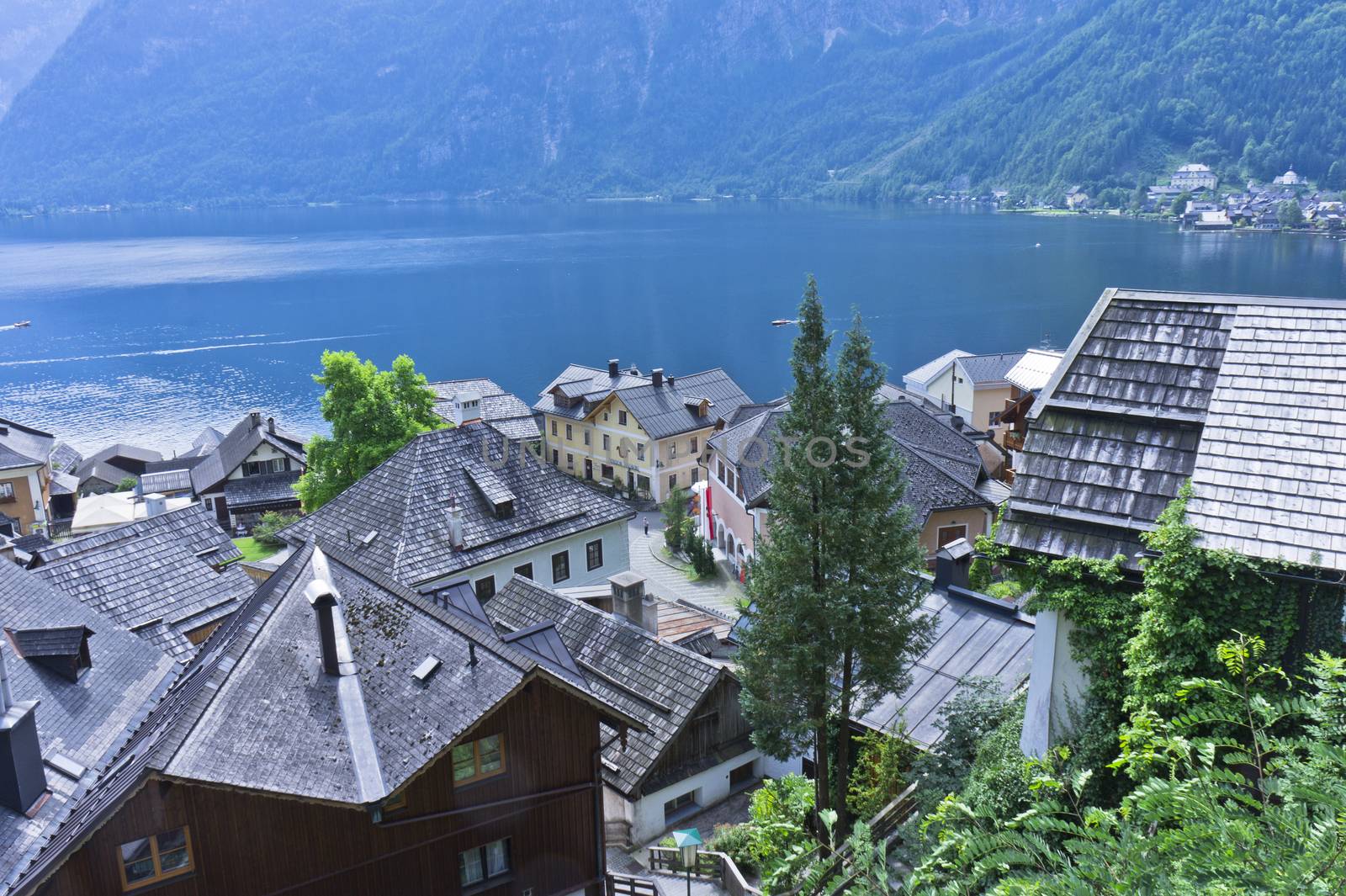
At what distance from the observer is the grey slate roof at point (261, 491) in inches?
2552

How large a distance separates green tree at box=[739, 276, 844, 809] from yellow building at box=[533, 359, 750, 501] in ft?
138

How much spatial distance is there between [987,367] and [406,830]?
62.2m

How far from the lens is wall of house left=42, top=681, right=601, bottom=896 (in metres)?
13.6

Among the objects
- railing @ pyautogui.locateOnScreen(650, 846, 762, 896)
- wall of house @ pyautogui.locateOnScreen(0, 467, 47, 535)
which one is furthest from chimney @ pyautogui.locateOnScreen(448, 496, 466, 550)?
wall of house @ pyautogui.locateOnScreen(0, 467, 47, 535)

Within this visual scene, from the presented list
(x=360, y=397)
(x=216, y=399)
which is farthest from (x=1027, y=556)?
(x=216, y=399)

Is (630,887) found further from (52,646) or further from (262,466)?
(262,466)

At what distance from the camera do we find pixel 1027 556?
13586 millimetres

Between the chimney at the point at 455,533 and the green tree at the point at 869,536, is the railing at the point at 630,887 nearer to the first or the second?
the green tree at the point at 869,536

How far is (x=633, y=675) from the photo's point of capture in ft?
77.7

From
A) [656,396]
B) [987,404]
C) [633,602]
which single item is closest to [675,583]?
[656,396]

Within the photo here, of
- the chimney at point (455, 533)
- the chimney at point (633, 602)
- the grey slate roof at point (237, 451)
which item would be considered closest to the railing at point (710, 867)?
the chimney at point (633, 602)

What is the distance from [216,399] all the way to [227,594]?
84332mm

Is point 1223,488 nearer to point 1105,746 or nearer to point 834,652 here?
point 1105,746

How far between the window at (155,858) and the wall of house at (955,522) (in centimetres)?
2954
